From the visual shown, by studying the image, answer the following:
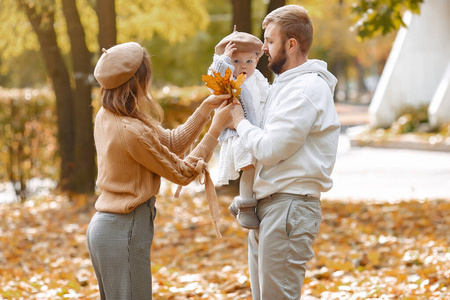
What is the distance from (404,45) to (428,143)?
195 inches

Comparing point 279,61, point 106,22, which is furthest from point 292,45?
point 106,22

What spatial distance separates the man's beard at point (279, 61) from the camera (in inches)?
122

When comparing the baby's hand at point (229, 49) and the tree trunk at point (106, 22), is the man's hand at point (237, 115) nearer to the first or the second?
the baby's hand at point (229, 49)

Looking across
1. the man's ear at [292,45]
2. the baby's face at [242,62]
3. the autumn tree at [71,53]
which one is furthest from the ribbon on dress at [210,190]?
the autumn tree at [71,53]

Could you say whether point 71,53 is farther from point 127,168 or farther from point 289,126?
point 289,126

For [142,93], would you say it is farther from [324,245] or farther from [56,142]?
[56,142]

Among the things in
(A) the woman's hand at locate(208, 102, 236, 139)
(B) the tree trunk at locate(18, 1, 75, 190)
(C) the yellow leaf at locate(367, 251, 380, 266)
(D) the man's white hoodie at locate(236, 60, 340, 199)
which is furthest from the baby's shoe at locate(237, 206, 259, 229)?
(B) the tree trunk at locate(18, 1, 75, 190)

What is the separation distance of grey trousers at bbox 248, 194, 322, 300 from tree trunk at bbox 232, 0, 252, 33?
6.15 meters

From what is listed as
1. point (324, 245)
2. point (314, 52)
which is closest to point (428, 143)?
point (324, 245)

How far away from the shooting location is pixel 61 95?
11.0 meters

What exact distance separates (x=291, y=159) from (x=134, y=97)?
860 millimetres

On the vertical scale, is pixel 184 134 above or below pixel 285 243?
above

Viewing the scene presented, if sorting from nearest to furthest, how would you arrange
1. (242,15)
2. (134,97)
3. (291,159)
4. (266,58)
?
(291,159)
(134,97)
(266,58)
(242,15)

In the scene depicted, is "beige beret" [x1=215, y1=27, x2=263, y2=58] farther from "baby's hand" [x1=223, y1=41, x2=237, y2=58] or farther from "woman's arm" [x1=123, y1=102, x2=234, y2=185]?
"woman's arm" [x1=123, y1=102, x2=234, y2=185]
